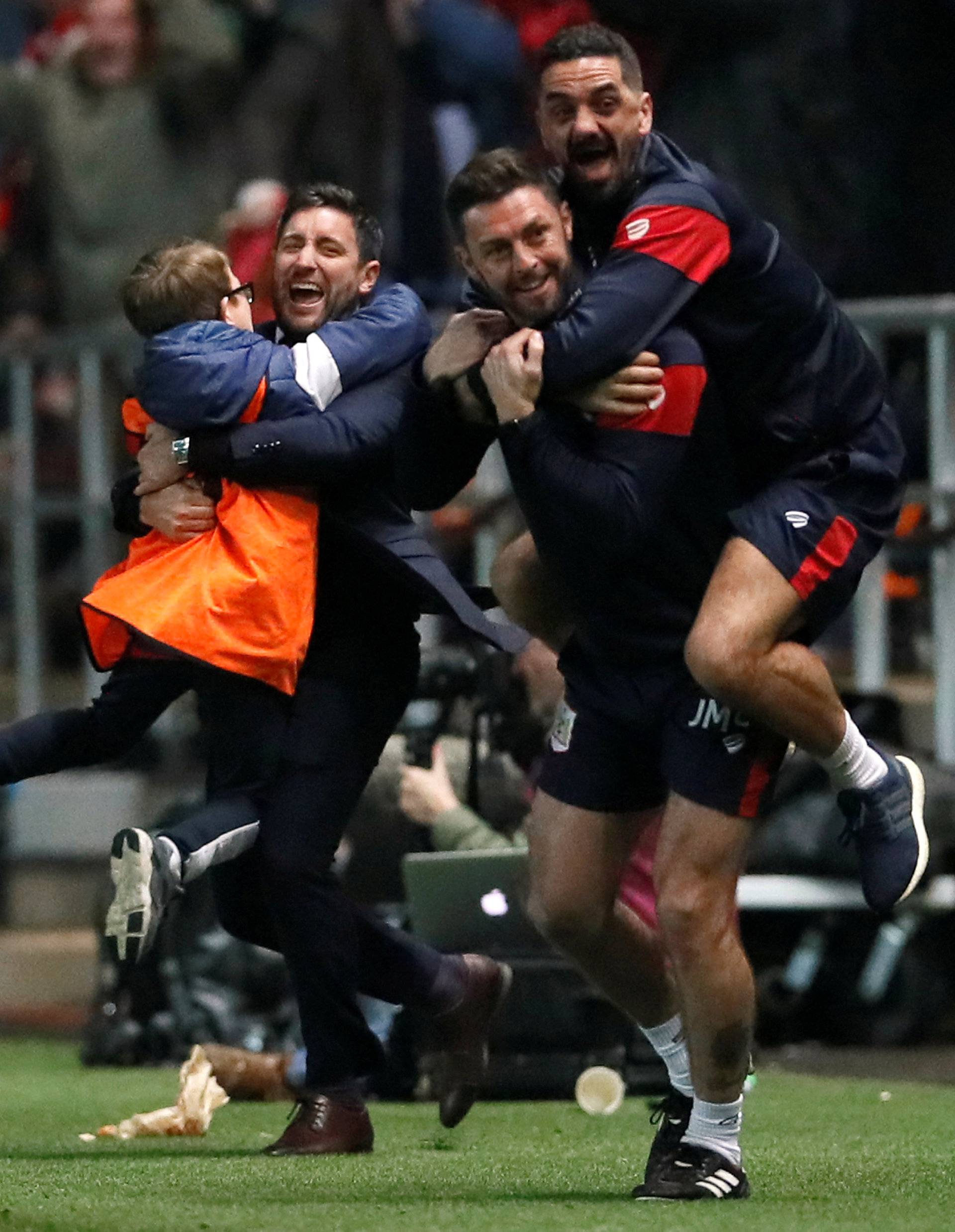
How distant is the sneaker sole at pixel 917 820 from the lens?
559 cm

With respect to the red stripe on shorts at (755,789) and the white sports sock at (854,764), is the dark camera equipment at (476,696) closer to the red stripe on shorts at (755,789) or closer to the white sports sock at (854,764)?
the white sports sock at (854,764)

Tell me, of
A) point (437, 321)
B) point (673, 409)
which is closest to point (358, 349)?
point (673, 409)

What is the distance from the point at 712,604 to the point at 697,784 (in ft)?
1.07

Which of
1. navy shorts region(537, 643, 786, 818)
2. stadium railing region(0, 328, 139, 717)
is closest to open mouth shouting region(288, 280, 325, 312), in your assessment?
navy shorts region(537, 643, 786, 818)

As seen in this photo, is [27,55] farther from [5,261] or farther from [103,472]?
[103,472]

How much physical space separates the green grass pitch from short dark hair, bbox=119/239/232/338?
5.66 ft

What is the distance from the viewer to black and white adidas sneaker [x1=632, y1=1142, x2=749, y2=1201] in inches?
209

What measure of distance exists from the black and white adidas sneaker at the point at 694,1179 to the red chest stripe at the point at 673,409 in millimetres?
1292

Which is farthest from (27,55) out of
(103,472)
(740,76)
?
(740,76)

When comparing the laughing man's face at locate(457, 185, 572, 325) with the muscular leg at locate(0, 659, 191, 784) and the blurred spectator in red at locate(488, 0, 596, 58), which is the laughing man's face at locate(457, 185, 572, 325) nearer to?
the muscular leg at locate(0, 659, 191, 784)

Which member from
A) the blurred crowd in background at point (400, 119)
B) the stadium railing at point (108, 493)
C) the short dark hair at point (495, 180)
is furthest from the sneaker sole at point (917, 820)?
the blurred crowd in background at point (400, 119)

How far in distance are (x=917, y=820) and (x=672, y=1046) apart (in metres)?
0.65

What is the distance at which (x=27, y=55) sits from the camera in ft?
41.4

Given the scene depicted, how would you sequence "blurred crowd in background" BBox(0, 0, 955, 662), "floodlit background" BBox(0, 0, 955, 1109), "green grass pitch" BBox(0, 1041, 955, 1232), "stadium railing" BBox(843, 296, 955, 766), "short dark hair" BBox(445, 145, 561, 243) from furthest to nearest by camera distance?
"blurred crowd in background" BBox(0, 0, 955, 662) → "stadium railing" BBox(843, 296, 955, 766) → "floodlit background" BBox(0, 0, 955, 1109) → "short dark hair" BBox(445, 145, 561, 243) → "green grass pitch" BBox(0, 1041, 955, 1232)
